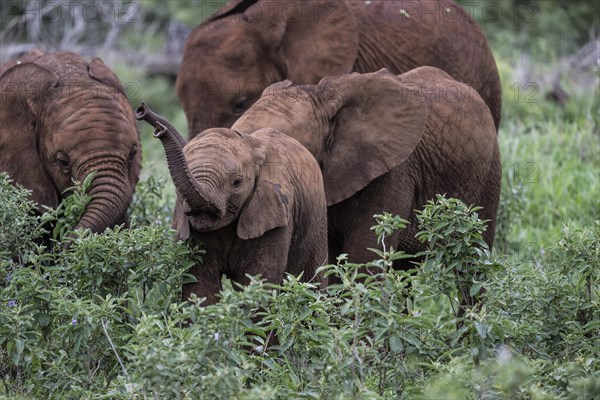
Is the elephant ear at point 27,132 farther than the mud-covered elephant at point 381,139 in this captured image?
Yes

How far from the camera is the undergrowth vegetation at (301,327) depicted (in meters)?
4.79

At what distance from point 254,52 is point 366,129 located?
198cm

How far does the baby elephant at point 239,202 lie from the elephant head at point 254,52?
2.38 metres

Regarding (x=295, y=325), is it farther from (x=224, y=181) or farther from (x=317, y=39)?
(x=317, y=39)

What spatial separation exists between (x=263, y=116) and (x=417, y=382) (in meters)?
1.82

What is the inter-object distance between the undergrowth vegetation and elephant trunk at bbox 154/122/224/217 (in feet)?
1.27

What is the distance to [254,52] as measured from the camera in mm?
8734

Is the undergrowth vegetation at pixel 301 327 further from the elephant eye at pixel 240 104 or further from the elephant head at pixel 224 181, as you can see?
the elephant eye at pixel 240 104

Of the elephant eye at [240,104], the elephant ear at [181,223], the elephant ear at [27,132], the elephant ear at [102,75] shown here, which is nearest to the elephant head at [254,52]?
the elephant eye at [240,104]

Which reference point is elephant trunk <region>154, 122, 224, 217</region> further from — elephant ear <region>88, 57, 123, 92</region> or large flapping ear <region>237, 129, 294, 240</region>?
elephant ear <region>88, 57, 123, 92</region>

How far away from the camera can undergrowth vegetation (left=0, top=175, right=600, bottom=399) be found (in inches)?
189

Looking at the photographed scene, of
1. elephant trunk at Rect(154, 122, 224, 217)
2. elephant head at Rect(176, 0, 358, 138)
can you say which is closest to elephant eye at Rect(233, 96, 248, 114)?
elephant head at Rect(176, 0, 358, 138)

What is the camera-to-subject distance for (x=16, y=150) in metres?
7.25

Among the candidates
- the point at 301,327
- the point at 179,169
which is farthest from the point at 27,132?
the point at 301,327
